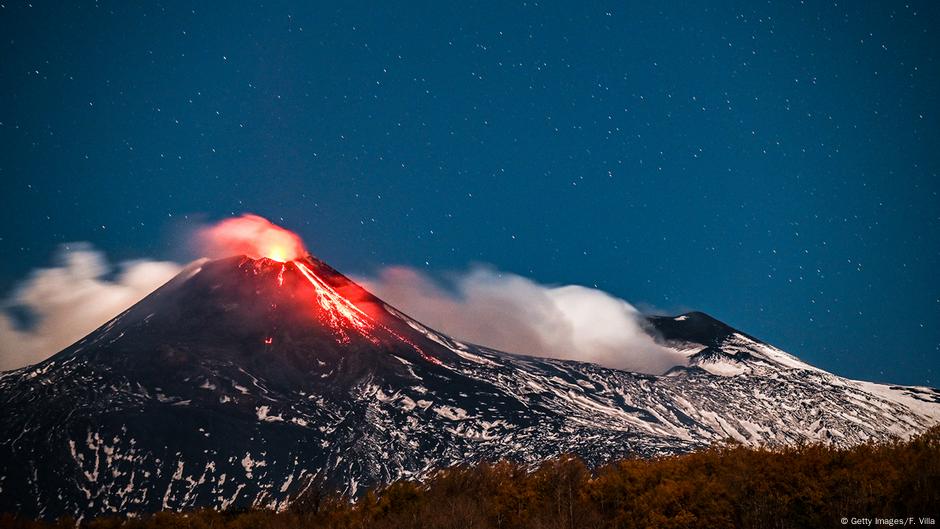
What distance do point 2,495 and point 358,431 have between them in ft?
230

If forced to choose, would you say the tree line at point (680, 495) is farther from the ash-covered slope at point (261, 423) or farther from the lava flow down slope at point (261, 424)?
the lava flow down slope at point (261, 424)

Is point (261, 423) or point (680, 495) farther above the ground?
point (261, 423)

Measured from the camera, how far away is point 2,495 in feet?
419

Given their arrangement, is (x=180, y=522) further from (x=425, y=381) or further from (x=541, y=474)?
(x=425, y=381)

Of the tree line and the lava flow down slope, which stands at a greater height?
the lava flow down slope

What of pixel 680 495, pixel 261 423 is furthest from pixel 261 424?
pixel 680 495

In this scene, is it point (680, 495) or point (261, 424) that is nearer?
point (680, 495)

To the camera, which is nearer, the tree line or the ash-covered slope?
the tree line

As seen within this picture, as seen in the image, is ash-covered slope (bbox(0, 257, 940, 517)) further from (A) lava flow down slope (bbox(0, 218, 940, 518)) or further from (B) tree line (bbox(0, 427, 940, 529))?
(B) tree line (bbox(0, 427, 940, 529))

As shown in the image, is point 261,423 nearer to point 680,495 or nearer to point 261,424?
point 261,424

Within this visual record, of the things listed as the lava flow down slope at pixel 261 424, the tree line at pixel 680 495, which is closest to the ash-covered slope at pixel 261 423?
the lava flow down slope at pixel 261 424

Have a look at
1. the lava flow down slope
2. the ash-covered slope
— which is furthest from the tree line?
the lava flow down slope

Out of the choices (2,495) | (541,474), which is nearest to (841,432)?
(541,474)

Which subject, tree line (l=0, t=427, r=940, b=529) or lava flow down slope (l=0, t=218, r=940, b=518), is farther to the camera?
lava flow down slope (l=0, t=218, r=940, b=518)
